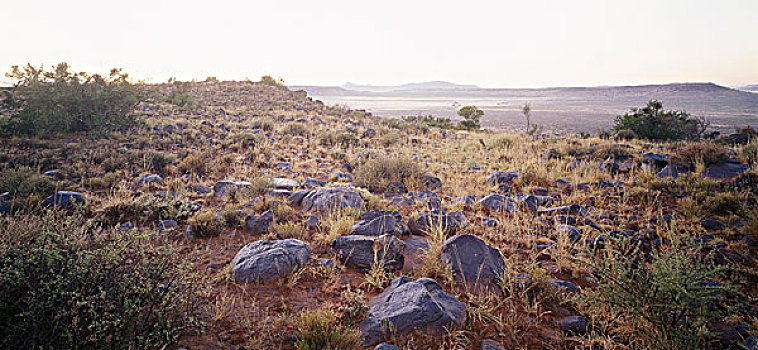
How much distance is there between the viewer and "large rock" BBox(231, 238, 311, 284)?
11.1ft

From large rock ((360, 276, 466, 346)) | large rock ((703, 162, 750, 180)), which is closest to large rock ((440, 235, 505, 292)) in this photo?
large rock ((360, 276, 466, 346))

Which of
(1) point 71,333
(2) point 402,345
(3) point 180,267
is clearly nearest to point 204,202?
(3) point 180,267

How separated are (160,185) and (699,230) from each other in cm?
786

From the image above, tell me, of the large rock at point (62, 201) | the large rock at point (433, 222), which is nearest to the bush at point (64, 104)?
the large rock at point (62, 201)

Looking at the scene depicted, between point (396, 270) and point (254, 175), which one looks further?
point (254, 175)

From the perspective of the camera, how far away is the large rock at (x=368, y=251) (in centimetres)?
365

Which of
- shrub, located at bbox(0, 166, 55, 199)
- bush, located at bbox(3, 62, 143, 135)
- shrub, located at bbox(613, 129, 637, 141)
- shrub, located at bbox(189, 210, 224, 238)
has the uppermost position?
bush, located at bbox(3, 62, 143, 135)

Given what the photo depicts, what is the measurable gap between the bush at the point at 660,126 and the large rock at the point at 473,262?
13.1 m

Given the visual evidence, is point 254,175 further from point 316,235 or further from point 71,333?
point 71,333

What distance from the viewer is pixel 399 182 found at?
6.68 metres

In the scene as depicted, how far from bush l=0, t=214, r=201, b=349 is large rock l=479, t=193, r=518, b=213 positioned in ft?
13.4

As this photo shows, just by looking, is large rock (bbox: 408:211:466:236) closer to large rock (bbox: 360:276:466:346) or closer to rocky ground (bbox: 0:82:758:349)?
rocky ground (bbox: 0:82:758:349)

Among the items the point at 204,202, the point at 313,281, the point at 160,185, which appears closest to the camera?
the point at 313,281

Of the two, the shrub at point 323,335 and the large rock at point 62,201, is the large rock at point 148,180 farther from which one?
the shrub at point 323,335
